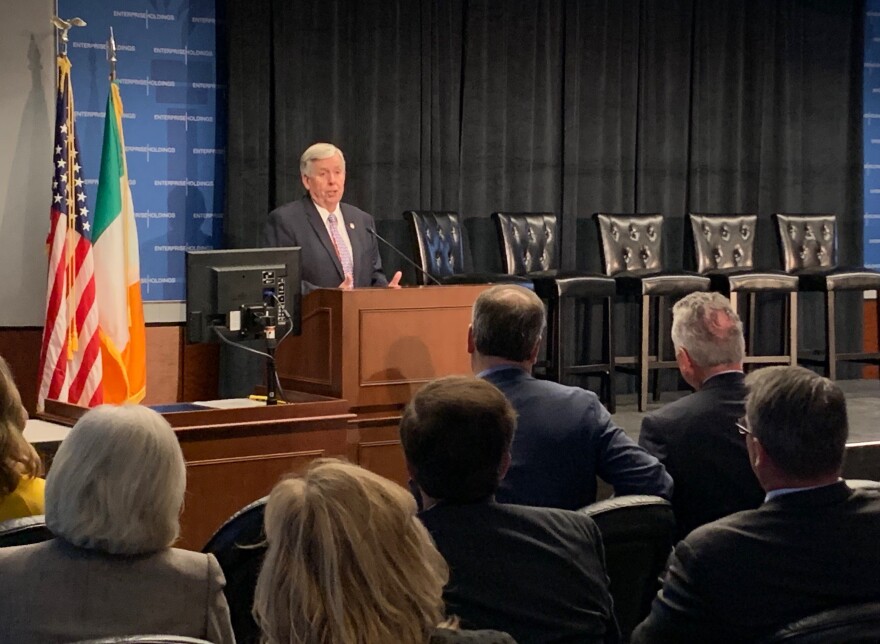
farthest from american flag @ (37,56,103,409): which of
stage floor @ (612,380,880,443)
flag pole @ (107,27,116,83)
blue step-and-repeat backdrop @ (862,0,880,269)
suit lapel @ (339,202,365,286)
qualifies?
blue step-and-repeat backdrop @ (862,0,880,269)

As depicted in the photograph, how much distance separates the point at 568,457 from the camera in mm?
3023

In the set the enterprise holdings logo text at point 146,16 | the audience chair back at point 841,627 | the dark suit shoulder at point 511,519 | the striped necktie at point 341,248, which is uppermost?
the enterprise holdings logo text at point 146,16

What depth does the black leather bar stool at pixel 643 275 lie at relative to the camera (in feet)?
23.7

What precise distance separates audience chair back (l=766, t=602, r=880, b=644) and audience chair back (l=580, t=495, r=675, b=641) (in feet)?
2.01

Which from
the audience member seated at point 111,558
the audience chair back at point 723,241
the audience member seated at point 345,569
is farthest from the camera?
the audience chair back at point 723,241

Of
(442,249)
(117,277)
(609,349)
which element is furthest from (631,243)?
(117,277)

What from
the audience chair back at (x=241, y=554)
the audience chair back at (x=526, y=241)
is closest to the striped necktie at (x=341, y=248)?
the audience chair back at (x=526, y=241)

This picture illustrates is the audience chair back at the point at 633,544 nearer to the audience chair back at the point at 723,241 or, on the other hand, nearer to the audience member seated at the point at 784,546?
the audience member seated at the point at 784,546

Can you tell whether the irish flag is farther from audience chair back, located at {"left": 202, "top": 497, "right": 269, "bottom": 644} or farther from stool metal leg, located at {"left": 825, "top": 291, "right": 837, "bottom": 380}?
stool metal leg, located at {"left": 825, "top": 291, "right": 837, "bottom": 380}

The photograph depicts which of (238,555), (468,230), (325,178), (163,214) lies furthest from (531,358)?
(468,230)

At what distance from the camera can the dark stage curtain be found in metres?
7.07

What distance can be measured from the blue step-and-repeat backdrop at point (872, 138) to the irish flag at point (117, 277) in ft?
18.5

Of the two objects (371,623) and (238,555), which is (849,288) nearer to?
(238,555)

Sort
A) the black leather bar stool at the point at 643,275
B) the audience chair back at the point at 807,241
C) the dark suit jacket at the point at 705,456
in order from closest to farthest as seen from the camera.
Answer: the dark suit jacket at the point at 705,456 < the black leather bar stool at the point at 643,275 < the audience chair back at the point at 807,241
